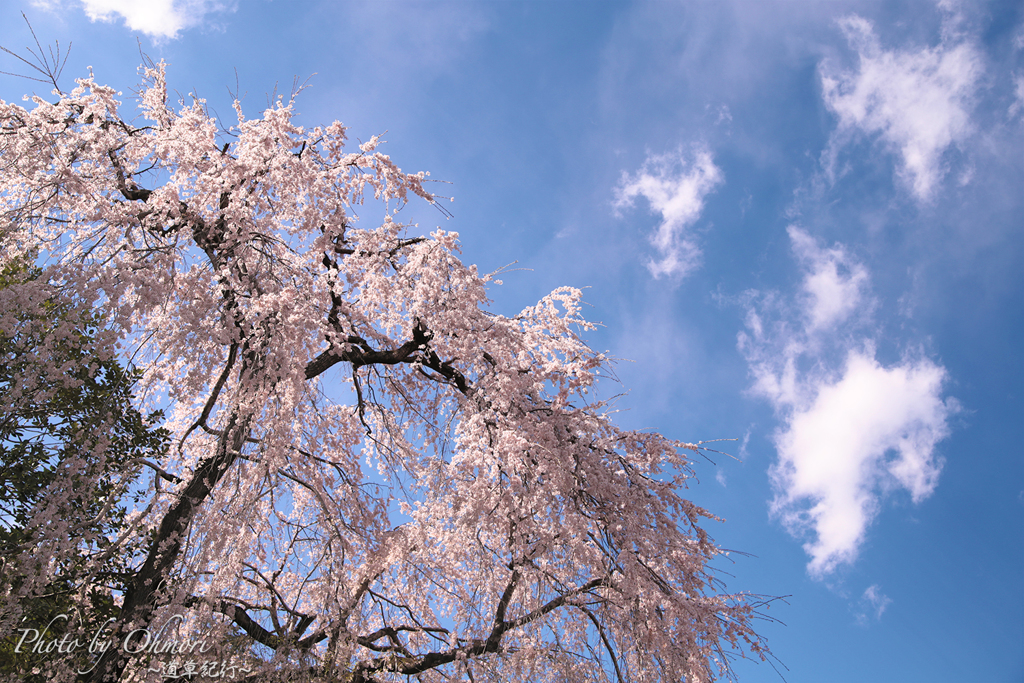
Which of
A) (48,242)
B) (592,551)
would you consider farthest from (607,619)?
(48,242)

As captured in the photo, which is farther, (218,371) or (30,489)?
(218,371)

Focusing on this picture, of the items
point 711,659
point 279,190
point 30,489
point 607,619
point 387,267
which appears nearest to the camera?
point 711,659

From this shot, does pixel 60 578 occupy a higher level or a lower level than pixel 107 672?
higher

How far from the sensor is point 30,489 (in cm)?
487

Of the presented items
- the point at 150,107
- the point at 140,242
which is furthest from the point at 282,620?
the point at 150,107

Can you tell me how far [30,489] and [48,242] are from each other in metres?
2.95

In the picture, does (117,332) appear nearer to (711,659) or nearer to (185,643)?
(185,643)

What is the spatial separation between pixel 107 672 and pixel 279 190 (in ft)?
14.6

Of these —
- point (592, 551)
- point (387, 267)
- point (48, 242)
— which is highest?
point (387, 267)

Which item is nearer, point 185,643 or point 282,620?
point 185,643

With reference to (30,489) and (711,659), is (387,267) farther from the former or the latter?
(711,659)

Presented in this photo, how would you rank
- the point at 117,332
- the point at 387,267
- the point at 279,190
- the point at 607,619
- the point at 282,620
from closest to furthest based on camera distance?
the point at 117,332, the point at 607,619, the point at 279,190, the point at 387,267, the point at 282,620

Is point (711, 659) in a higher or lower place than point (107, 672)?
higher

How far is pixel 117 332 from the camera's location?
4172 mm
